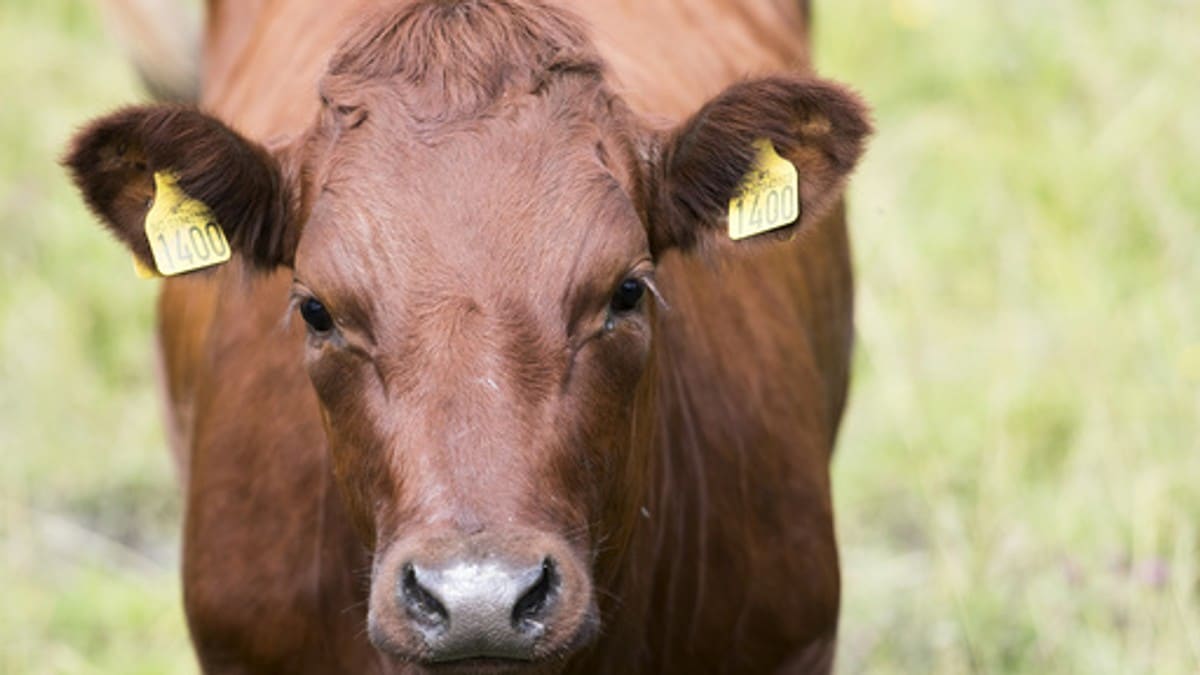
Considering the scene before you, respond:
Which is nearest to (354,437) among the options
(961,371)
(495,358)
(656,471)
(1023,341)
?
(495,358)

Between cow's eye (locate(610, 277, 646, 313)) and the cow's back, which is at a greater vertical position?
cow's eye (locate(610, 277, 646, 313))

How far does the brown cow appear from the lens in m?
3.67

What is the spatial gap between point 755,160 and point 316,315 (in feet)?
3.10

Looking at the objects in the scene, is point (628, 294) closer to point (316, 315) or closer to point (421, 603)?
point (316, 315)

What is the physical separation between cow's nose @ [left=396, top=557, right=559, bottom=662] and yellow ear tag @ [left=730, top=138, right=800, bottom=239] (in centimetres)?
103

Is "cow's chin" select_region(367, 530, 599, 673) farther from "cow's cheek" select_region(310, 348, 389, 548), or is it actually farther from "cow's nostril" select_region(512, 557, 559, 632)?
"cow's cheek" select_region(310, 348, 389, 548)

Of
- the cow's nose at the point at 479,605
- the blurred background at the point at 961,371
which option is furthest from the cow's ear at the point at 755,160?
the blurred background at the point at 961,371

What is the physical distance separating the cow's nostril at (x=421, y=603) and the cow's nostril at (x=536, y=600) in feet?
0.39

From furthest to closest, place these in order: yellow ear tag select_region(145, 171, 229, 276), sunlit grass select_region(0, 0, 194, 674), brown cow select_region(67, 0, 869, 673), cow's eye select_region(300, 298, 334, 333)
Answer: sunlit grass select_region(0, 0, 194, 674) → yellow ear tag select_region(145, 171, 229, 276) → cow's eye select_region(300, 298, 334, 333) → brown cow select_region(67, 0, 869, 673)

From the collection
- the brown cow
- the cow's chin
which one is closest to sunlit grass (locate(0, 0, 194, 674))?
the brown cow

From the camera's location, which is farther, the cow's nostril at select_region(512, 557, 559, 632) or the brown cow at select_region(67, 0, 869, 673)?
the brown cow at select_region(67, 0, 869, 673)

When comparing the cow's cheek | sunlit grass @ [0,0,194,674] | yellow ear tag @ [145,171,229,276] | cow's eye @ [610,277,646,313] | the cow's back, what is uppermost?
cow's eye @ [610,277,646,313]

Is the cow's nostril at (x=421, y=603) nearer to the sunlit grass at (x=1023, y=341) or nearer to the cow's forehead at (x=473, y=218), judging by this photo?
the cow's forehead at (x=473, y=218)

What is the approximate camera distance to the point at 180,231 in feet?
13.9
